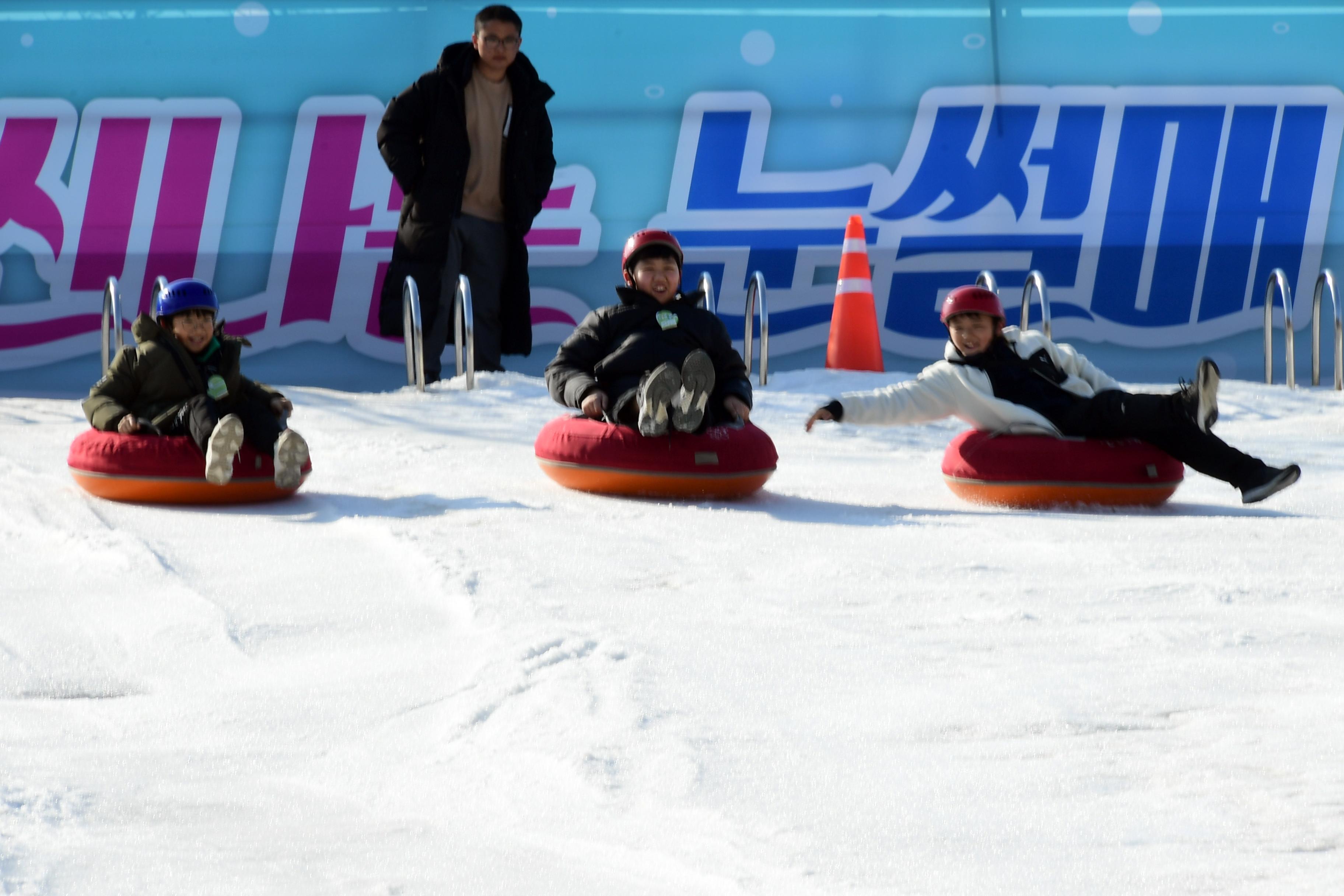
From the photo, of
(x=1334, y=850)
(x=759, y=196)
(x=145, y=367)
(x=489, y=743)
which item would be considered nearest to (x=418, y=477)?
(x=145, y=367)

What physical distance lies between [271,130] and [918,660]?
8602 millimetres

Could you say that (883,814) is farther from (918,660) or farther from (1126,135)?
(1126,135)

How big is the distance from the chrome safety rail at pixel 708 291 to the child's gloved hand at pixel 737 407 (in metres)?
2.39

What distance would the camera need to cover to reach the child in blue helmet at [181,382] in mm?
5680

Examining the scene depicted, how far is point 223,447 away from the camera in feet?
17.6

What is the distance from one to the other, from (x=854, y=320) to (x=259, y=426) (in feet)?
17.0

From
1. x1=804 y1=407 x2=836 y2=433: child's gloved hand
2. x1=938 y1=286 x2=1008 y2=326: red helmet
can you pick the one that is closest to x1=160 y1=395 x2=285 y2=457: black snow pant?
x1=804 y1=407 x2=836 y2=433: child's gloved hand

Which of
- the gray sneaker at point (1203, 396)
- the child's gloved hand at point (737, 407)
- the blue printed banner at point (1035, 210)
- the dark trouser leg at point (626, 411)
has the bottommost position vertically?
the dark trouser leg at point (626, 411)

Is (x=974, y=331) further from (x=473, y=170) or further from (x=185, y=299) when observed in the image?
(x=473, y=170)

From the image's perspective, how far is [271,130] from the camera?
435 inches

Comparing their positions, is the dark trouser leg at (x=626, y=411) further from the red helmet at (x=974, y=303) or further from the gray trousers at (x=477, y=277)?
the gray trousers at (x=477, y=277)

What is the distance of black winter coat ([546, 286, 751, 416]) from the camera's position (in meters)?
5.86

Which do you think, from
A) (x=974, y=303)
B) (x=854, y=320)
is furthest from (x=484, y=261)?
(x=974, y=303)

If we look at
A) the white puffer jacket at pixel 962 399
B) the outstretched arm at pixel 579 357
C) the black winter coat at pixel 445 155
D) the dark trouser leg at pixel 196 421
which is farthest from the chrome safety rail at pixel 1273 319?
the dark trouser leg at pixel 196 421
